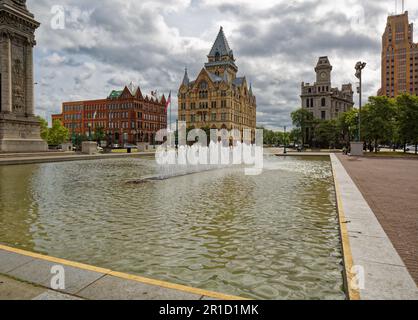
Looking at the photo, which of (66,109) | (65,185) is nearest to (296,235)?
(65,185)

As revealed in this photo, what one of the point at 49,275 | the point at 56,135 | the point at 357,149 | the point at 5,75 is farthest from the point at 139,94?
the point at 49,275

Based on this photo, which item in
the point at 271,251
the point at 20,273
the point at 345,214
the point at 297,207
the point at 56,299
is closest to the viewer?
the point at 56,299

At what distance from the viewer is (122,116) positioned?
122m

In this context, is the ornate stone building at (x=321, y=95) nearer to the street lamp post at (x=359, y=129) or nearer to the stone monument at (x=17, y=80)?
the street lamp post at (x=359, y=129)

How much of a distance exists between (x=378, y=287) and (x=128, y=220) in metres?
6.54

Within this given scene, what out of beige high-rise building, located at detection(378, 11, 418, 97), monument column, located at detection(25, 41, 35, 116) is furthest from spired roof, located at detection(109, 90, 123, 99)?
beige high-rise building, located at detection(378, 11, 418, 97)

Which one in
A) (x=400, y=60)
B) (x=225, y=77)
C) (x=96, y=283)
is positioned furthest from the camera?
(x=400, y=60)

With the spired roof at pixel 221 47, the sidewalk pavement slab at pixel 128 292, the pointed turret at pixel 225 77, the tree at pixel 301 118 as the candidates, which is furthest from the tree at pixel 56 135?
the sidewalk pavement slab at pixel 128 292

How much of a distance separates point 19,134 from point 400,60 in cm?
21370

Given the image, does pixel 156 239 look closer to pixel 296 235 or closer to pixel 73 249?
pixel 73 249

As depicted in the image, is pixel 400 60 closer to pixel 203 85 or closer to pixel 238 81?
pixel 238 81

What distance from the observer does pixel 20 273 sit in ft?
15.2

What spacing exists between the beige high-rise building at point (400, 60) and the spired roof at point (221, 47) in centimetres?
11726

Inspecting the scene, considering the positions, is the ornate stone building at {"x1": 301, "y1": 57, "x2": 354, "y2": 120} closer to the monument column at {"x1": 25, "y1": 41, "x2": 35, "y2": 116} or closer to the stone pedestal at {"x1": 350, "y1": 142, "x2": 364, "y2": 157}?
the stone pedestal at {"x1": 350, "y1": 142, "x2": 364, "y2": 157}
